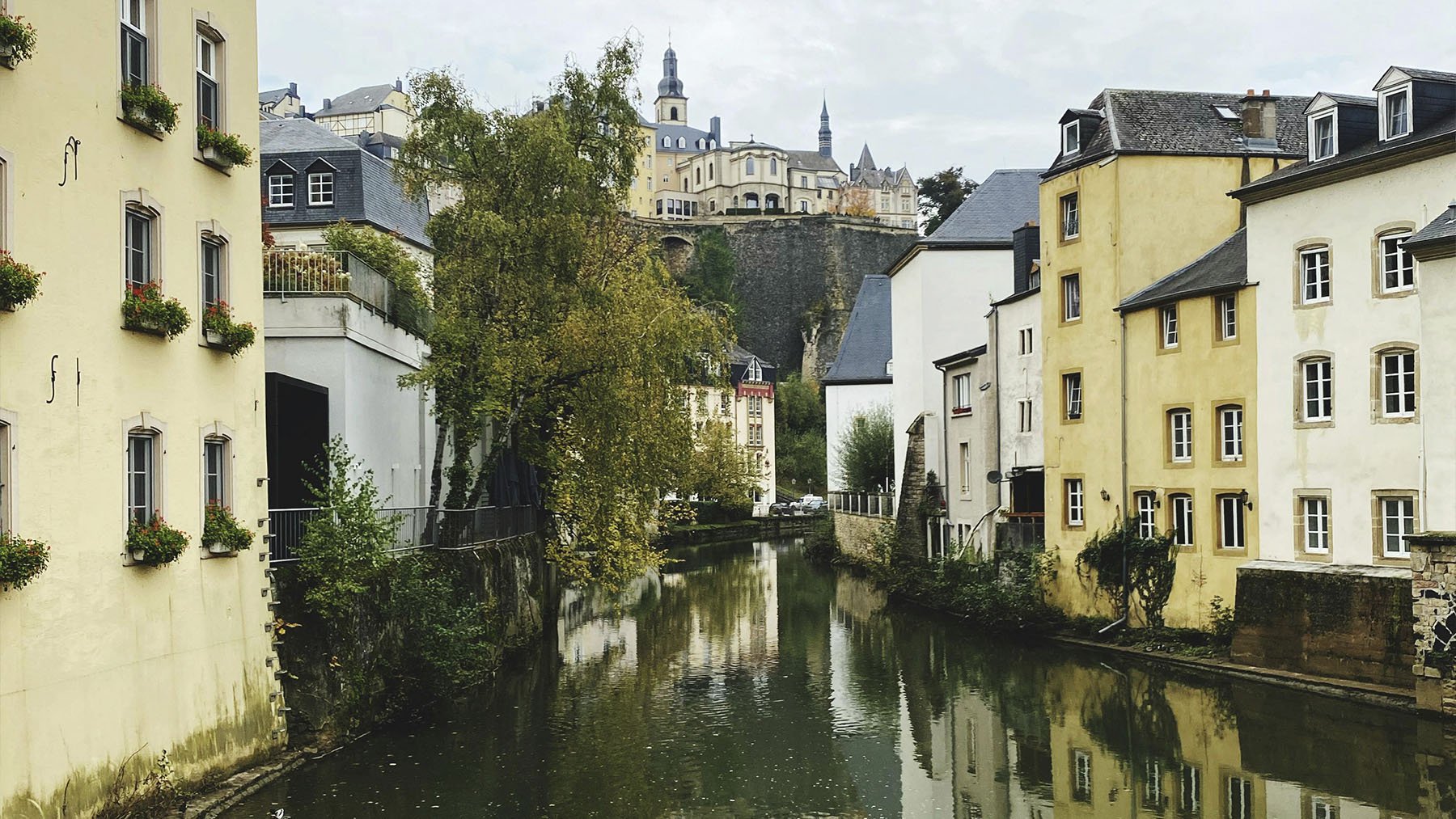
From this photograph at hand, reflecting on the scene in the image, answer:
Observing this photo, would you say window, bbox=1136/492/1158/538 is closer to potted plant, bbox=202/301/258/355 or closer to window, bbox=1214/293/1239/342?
window, bbox=1214/293/1239/342

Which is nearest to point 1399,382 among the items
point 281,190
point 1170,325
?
point 1170,325

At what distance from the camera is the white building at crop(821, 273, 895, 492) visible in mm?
58844

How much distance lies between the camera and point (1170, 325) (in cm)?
2805

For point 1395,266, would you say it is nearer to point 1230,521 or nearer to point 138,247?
point 1230,521

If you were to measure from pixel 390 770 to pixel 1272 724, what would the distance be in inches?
479

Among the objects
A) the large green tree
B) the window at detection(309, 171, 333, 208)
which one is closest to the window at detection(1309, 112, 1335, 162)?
the large green tree

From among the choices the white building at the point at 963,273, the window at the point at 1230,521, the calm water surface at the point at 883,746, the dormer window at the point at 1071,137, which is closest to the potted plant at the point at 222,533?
the calm water surface at the point at 883,746

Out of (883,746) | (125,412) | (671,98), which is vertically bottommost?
(883,746)

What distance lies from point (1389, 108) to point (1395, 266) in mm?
2875

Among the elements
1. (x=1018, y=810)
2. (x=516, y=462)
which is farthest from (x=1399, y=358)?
(x=516, y=462)

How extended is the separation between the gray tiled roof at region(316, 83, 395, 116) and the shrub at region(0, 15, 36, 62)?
352 feet

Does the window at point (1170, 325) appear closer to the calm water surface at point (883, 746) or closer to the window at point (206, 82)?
the calm water surface at point (883, 746)

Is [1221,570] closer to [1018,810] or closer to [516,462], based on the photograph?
[1018,810]

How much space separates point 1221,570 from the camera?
86.0ft
